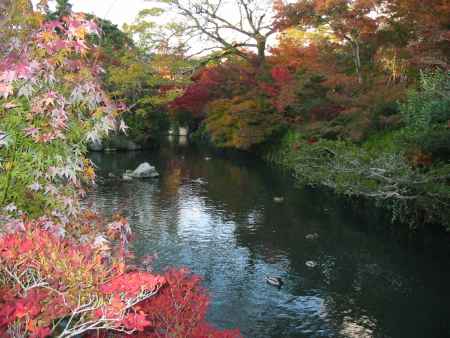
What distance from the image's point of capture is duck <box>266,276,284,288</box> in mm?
11242

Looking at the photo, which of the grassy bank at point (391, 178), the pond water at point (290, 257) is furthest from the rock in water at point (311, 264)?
the grassy bank at point (391, 178)

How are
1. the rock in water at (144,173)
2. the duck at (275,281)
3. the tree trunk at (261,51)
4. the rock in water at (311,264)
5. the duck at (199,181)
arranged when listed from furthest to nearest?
the tree trunk at (261,51), the rock in water at (144,173), the duck at (199,181), the rock in water at (311,264), the duck at (275,281)

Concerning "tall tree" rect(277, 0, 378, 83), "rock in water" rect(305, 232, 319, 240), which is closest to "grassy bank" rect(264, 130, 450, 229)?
"rock in water" rect(305, 232, 319, 240)

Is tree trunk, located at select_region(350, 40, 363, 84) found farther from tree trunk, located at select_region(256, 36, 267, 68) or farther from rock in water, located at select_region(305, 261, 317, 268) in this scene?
rock in water, located at select_region(305, 261, 317, 268)

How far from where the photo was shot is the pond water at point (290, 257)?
382 inches

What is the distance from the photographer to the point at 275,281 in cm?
1129

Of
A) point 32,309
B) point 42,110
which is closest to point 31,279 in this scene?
point 32,309

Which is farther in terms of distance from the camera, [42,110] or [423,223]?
[423,223]

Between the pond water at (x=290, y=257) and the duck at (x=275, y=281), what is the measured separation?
0.14m

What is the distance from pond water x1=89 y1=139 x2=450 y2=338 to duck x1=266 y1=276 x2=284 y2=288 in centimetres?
14

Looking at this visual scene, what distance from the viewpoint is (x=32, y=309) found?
3.42 meters

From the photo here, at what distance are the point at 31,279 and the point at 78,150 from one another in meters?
2.01

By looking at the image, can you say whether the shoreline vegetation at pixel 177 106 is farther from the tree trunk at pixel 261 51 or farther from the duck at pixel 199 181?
the duck at pixel 199 181

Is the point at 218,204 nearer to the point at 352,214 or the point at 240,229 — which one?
the point at 240,229
